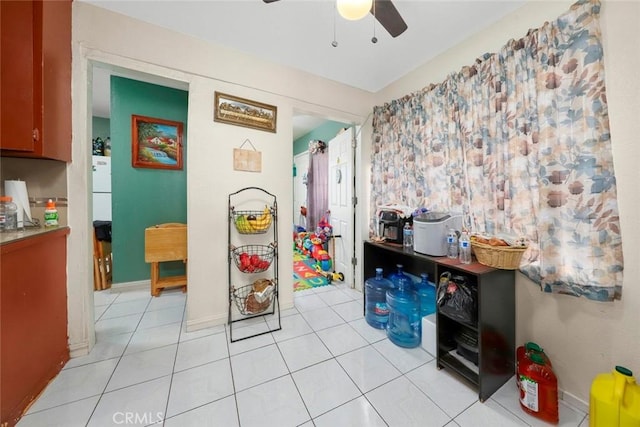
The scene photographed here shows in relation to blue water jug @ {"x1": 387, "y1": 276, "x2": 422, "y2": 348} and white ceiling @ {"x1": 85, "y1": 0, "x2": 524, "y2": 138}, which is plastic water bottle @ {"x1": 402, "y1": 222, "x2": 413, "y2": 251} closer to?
blue water jug @ {"x1": 387, "y1": 276, "x2": 422, "y2": 348}

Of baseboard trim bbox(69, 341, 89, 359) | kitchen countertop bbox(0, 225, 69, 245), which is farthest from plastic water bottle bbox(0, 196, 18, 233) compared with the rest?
baseboard trim bbox(69, 341, 89, 359)

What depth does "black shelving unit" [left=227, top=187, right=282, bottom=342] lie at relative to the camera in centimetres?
196

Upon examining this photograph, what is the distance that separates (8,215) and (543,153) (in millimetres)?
3117

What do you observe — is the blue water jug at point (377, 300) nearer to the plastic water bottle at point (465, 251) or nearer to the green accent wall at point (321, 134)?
the plastic water bottle at point (465, 251)

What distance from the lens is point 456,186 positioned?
5.81 feet

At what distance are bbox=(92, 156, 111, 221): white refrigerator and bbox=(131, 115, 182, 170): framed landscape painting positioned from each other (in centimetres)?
100

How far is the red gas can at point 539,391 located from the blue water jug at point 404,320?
0.65 meters

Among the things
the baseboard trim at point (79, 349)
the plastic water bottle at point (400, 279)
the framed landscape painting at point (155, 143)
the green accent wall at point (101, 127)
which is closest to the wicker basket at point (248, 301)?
the baseboard trim at point (79, 349)

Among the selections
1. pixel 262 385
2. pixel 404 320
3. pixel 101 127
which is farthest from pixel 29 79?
pixel 101 127

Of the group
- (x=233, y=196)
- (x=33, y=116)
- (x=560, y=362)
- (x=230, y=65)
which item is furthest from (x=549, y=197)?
(x=33, y=116)

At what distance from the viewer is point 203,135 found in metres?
1.91

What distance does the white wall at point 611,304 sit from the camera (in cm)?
107

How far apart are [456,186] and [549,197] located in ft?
1.84

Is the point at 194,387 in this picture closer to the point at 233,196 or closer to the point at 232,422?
the point at 232,422
